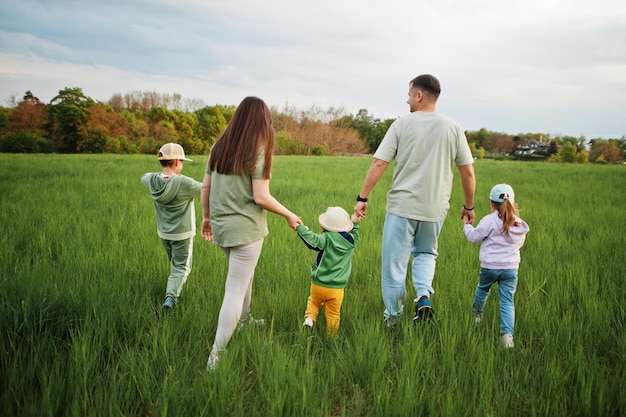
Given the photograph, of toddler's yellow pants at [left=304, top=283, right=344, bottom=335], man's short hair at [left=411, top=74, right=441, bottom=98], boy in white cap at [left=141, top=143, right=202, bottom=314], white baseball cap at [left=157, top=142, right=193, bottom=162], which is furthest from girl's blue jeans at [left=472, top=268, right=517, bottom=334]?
white baseball cap at [left=157, top=142, right=193, bottom=162]

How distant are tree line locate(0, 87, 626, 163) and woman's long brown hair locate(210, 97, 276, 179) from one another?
32.9 metres

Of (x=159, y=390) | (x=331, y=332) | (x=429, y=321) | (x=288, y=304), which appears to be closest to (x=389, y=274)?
(x=429, y=321)

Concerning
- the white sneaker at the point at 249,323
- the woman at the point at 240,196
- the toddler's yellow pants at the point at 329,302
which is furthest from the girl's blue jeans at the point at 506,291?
the white sneaker at the point at 249,323

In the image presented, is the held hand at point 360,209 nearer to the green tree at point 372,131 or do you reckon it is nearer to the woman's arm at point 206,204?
the woman's arm at point 206,204

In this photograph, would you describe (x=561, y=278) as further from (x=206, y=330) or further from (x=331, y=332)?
(x=206, y=330)

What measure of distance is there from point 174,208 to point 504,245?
264cm

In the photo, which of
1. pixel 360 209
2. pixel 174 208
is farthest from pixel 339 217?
pixel 174 208

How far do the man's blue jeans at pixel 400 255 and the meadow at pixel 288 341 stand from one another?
0.73 ft

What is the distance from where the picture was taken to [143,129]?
132 ft

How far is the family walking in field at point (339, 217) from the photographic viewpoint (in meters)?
2.28

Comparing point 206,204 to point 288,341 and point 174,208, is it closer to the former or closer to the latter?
point 174,208

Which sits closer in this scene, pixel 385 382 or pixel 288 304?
pixel 385 382

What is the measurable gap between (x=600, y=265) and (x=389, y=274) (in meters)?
3.04

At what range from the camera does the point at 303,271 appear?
394 cm
